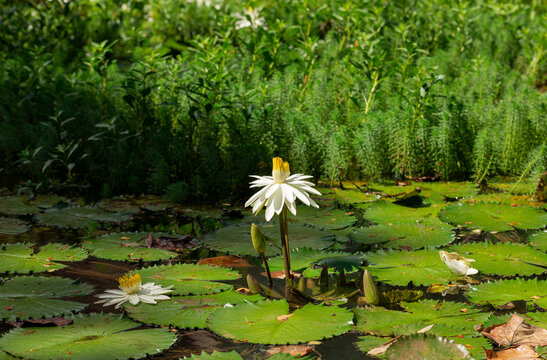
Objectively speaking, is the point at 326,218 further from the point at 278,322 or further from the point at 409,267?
the point at 278,322

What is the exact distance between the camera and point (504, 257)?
223cm

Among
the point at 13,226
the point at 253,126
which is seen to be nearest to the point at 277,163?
the point at 13,226

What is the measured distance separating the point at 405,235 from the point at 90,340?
147cm

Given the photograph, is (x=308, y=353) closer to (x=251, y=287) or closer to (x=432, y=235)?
(x=251, y=287)

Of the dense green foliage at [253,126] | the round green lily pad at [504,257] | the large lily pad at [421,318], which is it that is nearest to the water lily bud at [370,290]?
the large lily pad at [421,318]

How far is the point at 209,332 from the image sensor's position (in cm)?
166

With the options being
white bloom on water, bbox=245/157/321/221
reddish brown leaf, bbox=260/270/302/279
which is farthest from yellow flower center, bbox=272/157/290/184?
reddish brown leaf, bbox=260/270/302/279

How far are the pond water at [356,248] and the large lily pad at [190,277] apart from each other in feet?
0.22

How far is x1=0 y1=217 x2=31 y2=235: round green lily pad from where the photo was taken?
8.62ft

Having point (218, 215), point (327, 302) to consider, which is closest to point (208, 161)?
Result: point (218, 215)

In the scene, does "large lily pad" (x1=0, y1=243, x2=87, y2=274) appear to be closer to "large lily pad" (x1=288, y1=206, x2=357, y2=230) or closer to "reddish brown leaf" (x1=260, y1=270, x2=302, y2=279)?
"reddish brown leaf" (x1=260, y1=270, x2=302, y2=279)

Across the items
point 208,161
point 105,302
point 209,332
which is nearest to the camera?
point 209,332

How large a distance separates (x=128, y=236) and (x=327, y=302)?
1.11m

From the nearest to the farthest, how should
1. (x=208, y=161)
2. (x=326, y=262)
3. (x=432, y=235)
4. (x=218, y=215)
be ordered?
(x=326, y=262) < (x=432, y=235) < (x=218, y=215) < (x=208, y=161)
